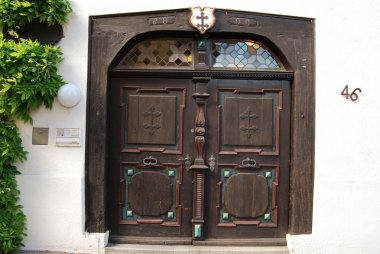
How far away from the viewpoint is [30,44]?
375 cm

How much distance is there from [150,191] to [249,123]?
1.40m

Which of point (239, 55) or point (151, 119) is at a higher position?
point (239, 55)

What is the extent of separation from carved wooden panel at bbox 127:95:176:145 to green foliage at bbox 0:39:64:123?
87cm

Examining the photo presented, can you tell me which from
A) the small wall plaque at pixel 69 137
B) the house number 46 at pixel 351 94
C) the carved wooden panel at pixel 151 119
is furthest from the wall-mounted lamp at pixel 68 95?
the house number 46 at pixel 351 94

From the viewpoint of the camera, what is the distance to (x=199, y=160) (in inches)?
165

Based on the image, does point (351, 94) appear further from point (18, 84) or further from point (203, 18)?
point (18, 84)

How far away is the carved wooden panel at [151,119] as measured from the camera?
423cm

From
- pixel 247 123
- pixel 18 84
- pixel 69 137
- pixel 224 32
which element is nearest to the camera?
pixel 18 84

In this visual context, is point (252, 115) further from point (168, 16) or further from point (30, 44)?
point (30, 44)

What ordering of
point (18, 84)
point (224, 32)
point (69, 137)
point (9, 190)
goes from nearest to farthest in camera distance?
point (18, 84), point (9, 190), point (69, 137), point (224, 32)

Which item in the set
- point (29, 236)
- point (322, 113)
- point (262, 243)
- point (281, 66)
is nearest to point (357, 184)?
point (322, 113)

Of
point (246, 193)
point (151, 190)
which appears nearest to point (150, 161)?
point (151, 190)

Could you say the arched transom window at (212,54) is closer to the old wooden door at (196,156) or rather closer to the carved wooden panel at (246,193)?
the old wooden door at (196,156)

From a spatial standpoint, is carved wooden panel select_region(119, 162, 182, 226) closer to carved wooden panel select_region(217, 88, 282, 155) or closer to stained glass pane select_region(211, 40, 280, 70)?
carved wooden panel select_region(217, 88, 282, 155)
